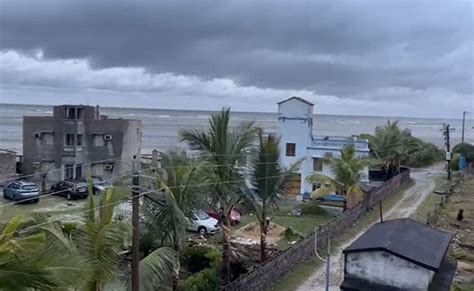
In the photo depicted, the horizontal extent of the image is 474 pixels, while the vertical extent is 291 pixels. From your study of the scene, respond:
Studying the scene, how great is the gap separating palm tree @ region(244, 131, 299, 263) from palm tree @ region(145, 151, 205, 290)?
386 cm

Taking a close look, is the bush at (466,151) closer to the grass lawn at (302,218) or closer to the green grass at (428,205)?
the green grass at (428,205)

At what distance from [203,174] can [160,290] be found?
420cm

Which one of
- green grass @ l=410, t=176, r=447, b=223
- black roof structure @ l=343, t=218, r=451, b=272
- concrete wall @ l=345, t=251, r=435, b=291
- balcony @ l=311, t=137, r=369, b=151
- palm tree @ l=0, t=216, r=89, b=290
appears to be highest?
balcony @ l=311, t=137, r=369, b=151

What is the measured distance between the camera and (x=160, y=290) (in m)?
17.2

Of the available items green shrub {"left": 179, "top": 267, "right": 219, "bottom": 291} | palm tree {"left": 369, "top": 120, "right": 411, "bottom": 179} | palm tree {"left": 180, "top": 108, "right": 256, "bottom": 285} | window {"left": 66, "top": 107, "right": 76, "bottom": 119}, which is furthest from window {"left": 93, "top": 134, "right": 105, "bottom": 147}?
green shrub {"left": 179, "top": 267, "right": 219, "bottom": 291}

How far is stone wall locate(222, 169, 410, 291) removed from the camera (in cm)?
1629

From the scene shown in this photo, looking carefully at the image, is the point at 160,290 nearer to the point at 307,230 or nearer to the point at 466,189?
the point at 307,230

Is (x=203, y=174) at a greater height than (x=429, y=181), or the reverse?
(x=203, y=174)

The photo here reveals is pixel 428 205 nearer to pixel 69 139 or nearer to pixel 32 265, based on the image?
pixel 69 139

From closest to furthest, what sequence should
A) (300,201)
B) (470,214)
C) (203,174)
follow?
(203,174), (470,214), (300,201)

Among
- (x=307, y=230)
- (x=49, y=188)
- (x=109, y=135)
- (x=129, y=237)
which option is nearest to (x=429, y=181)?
(x=307, y=230)

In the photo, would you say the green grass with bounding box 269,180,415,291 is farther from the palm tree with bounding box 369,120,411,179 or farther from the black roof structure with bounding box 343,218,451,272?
the palm tree with bounding box 369,120,411,179

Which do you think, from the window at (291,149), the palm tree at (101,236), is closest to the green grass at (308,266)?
the palm tree at (101,236)

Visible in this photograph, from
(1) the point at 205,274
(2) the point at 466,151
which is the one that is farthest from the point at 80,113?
(2) the point at 466,151
